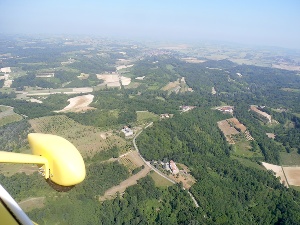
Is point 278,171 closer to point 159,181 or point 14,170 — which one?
point 159,181

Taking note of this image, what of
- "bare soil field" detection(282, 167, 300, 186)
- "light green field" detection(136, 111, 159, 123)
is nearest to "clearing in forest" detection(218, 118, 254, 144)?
"bare soil field" detection(282, 167, 300, 186)

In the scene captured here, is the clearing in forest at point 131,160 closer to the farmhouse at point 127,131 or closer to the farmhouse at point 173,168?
the farmhouse at point 173,168

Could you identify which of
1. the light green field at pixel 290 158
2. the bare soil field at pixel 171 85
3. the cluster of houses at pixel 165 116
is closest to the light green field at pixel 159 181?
the cluster of houses at pixel 165 116

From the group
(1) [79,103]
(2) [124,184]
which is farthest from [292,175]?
(1) [79,103]

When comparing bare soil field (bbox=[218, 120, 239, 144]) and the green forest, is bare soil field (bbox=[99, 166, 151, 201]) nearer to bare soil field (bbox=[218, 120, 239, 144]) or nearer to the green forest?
the green forest

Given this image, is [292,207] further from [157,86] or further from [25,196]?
[157,86]

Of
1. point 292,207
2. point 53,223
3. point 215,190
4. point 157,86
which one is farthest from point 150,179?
point 157,86
